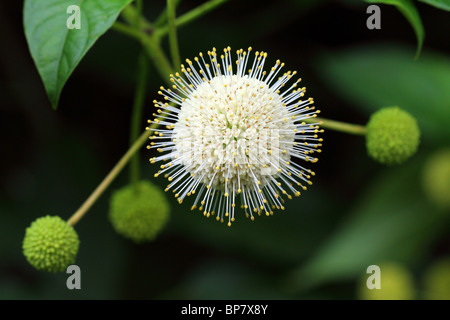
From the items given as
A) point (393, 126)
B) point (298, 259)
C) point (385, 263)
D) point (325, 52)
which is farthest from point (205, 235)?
point (393, 126)

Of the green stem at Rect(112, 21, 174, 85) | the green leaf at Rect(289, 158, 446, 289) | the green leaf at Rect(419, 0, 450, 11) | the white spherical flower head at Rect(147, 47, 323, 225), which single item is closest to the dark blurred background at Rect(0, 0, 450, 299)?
the green leaf at Rect(289, 158, 446, 289)

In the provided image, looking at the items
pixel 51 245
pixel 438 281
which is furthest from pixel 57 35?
pixel 438 281

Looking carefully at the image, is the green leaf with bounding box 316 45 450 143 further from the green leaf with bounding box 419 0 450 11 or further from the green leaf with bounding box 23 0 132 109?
the green leaf with bounding box 23 0 132 109

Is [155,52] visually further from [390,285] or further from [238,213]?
[390,285]

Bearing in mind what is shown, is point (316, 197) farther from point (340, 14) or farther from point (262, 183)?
point (262, 183)

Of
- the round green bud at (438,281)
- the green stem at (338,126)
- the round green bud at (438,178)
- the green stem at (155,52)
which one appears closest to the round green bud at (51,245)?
the green stem at (155,52)
